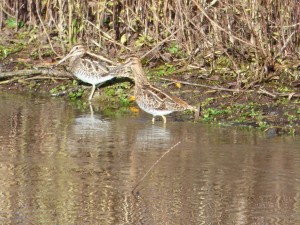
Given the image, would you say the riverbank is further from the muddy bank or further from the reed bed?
the reed bed

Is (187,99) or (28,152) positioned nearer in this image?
(28,152)

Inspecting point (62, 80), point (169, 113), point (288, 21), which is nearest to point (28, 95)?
point (62, 80)

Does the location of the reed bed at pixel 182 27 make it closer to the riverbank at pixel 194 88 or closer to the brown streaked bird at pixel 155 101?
the riverbank at pixel 194 88

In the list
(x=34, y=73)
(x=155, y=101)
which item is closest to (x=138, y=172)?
(x=155, y=101)

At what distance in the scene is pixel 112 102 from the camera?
11.3m

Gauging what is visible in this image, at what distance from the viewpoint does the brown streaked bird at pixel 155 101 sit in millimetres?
9891

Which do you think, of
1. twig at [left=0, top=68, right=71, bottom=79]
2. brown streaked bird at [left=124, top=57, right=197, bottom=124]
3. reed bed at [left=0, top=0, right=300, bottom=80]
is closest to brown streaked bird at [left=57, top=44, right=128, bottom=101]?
twig at [left=0, top=68, right=71, bottom=79]

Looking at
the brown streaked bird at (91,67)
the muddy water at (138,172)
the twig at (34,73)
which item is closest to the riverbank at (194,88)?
the twig at (34,73)

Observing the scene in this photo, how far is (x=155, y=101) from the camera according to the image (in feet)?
32.7

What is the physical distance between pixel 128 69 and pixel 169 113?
4.50 ft

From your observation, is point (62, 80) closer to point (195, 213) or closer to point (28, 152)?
point (28, 152)

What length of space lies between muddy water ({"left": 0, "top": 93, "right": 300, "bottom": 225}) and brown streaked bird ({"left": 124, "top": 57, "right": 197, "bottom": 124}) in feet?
0.51

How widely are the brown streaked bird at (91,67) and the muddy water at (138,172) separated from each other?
1.20 m

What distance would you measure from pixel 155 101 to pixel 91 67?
6.39ft
